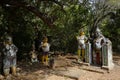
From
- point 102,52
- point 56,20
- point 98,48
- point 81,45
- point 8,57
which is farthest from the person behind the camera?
point 56,20

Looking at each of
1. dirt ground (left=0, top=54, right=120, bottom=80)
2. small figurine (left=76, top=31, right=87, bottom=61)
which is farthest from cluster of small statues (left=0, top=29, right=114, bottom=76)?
dirt ground (left=0, top=54, right=120, bottom=80)

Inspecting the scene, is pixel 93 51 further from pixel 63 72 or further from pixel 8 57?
pixel 8 57

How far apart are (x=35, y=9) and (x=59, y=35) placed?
4.03m

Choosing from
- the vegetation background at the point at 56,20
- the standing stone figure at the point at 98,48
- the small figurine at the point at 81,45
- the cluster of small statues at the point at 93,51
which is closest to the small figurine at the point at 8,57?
the vegetation background at the point at 56,20

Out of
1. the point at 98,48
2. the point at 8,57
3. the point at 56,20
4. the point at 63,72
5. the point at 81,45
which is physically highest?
the point at 56,20

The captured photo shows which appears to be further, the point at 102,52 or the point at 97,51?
the point at 97,51

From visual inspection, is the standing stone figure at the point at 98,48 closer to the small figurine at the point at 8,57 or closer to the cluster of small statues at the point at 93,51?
the cluster of small statues at the point at 93,51

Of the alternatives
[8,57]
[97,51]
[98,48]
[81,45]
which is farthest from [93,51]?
[8,57]

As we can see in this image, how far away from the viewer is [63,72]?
8906 millimetres

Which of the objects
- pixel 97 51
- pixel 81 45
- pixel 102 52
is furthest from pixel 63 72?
pixel 97 51

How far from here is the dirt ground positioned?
Result: 8250 mm

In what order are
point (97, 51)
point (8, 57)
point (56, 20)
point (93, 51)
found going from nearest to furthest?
point (8, 57), point (97, 51), point (93, 51), point (56, 20)

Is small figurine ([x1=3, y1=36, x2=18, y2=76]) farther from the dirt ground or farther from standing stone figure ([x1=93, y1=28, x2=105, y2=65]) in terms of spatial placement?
standing stone figure ([x1=93, y1=28, x2=105, y2=65])

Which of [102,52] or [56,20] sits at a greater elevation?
[56,20]
